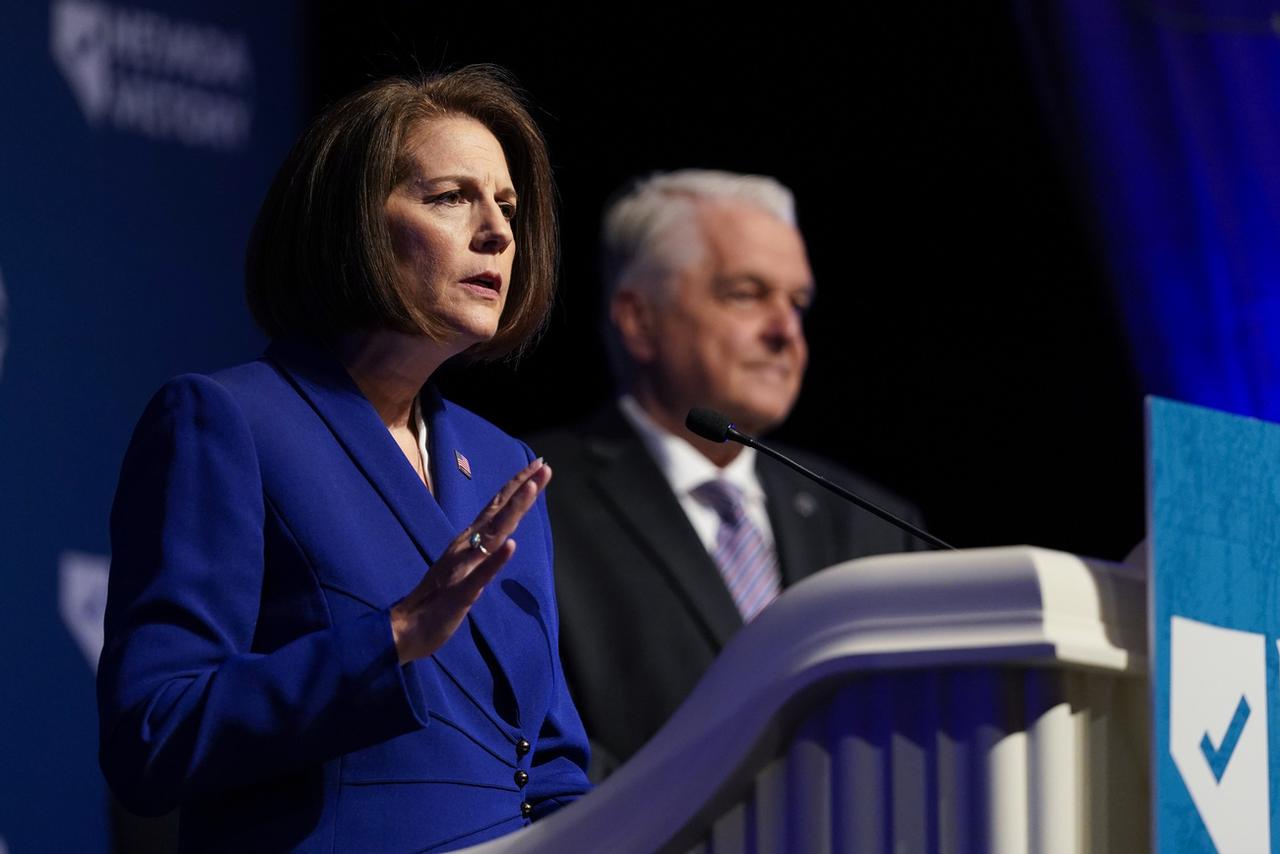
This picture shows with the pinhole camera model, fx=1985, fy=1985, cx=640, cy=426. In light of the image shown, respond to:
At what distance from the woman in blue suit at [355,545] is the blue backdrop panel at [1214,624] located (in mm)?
409

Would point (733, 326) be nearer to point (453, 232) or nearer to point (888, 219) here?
point (888, 219)

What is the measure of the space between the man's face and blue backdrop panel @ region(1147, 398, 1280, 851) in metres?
2.19

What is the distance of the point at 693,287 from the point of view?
11.8 ft

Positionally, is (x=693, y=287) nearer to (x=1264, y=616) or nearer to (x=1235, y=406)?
(x=1235, y=406)

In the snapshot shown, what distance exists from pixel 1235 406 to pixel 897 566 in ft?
7.34

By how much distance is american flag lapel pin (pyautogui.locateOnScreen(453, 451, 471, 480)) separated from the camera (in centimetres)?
165

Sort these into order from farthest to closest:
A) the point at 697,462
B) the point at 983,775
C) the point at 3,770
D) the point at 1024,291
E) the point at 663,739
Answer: the point at 1024,291 → the point at 697,462 → the point at 3,770 → the point at 663,739 → the point at 983,775

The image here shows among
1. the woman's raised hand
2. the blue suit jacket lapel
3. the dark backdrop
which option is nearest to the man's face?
the dark backdrop

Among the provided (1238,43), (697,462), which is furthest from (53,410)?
(1238,43)

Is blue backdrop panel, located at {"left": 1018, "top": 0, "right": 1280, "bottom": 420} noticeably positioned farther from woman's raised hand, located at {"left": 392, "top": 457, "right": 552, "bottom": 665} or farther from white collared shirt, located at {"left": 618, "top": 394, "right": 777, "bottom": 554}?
woman's raised hand, located at {"left": 392, "top": 457, "right": 552, "bottom": 665}

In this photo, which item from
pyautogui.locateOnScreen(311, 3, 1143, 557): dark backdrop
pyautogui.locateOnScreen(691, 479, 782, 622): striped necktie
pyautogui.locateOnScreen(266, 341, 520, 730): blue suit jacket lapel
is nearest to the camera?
pyautogui.locateOnScreen(266, 341, 520, 730): blue suit jacket lapel

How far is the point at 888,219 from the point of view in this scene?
4090 mm

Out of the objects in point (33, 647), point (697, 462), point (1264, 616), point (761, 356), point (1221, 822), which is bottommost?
point (1221, 822)

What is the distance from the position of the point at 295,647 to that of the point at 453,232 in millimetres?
416
